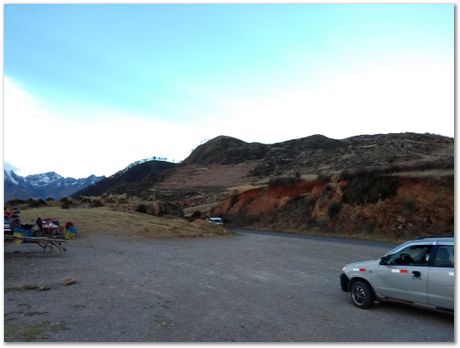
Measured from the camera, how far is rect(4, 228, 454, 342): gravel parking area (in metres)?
7.41

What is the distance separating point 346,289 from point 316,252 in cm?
1249

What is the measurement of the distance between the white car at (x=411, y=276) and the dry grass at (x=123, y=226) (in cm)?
1944

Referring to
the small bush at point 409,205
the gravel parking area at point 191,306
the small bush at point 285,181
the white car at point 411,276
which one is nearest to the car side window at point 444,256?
the white car at point 411,276

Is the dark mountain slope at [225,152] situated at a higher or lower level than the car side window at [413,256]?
higher

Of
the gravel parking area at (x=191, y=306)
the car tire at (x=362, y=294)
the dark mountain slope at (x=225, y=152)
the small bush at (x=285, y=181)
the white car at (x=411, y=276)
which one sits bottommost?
the gravel parking area at (x=191, y=306)

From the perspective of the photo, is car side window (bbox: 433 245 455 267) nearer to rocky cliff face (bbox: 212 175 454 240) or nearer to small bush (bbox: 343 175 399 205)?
rocky cliff face (bbox: 212 175 454 240)

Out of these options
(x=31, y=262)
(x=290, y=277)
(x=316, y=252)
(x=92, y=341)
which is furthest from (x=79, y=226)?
(x=92, y=341)

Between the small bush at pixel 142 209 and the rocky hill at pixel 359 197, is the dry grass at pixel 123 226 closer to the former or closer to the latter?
the small bush at pixel 142 209

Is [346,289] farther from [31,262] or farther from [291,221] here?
[291,221]

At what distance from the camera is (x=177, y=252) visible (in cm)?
2103

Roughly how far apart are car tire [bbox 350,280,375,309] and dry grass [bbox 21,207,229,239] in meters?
19.3

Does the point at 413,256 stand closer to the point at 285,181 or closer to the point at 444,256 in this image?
the point at 444,256

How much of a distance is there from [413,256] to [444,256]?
0.88 metres

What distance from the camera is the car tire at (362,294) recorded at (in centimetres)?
960
